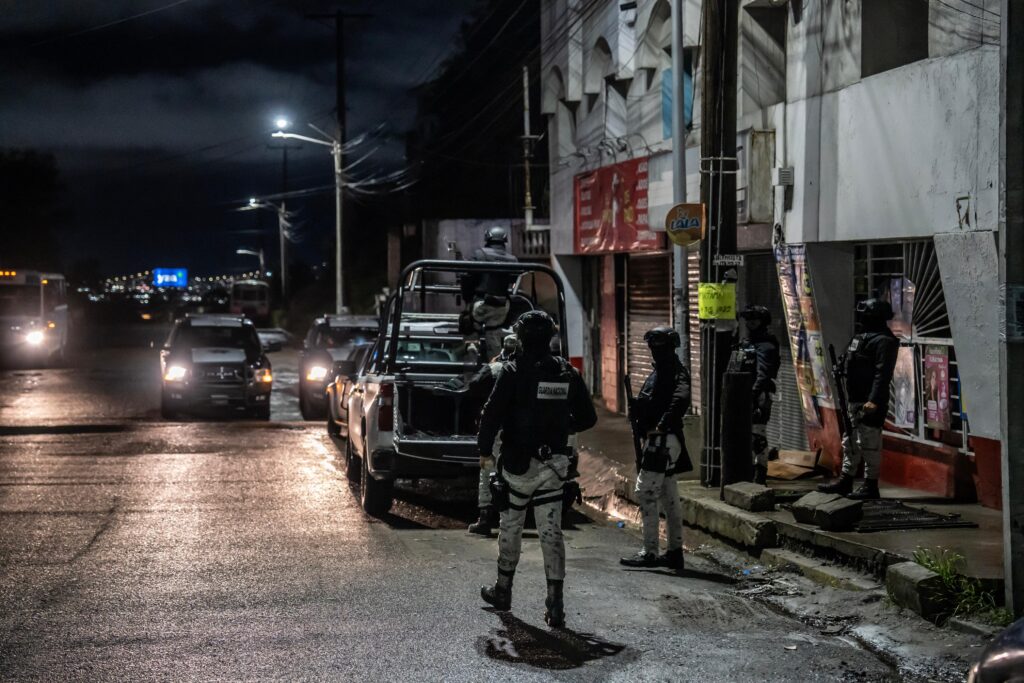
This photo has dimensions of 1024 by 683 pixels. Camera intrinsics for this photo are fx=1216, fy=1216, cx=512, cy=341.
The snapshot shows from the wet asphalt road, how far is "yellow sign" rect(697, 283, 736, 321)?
218 cm

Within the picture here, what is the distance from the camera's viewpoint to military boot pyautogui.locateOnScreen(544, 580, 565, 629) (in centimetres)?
708

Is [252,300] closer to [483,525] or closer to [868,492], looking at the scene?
[483,525]

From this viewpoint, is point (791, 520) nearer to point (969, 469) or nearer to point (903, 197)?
point (969, 469)

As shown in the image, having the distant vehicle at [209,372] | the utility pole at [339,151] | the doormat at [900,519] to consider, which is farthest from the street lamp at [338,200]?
the doormat at [900,519]

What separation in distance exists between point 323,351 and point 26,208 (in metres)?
49.5

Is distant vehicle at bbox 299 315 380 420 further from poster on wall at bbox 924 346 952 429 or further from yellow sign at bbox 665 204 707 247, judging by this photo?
poster on wall at bbox 924 346 952 429

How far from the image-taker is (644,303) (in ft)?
63.9

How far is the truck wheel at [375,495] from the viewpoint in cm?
1096

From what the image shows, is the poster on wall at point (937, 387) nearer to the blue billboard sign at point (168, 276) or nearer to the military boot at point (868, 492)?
the military boot at point (868, 492)

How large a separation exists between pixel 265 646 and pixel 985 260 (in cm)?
629

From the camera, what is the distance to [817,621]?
7535 mm

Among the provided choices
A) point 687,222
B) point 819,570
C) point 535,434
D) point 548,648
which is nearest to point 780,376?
point 687,222

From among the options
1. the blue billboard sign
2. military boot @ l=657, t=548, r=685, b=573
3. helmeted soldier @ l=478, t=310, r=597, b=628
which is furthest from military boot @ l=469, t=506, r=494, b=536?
the blue billboard sign

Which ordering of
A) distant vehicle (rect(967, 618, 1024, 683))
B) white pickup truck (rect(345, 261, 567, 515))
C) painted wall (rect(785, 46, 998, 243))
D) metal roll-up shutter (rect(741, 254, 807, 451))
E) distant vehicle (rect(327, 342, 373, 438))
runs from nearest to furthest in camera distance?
distant vehicle (rect(967, 618, 1024, 683)), painted wall (rect(785, 46, 998, 243)), white pickup truck (rect(345, 261, 567, 515)), metal roll-up shutter (rect(741, 254, 807, 451)), distant vehicle (rect(327, 342, 373, 438))
